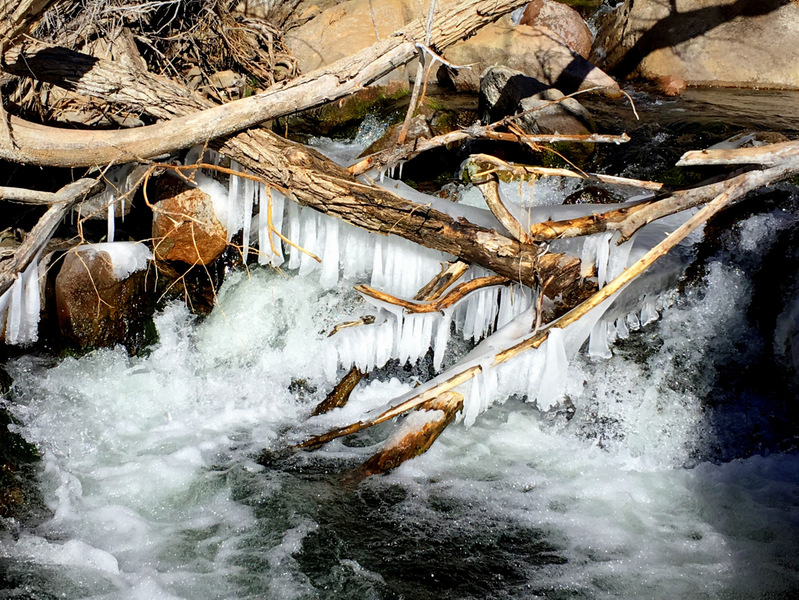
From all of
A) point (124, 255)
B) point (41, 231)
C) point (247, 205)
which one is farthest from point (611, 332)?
point (41, 231)

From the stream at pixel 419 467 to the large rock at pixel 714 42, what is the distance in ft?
13.2

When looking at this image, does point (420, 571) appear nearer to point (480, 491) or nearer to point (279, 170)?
point (480, 491)

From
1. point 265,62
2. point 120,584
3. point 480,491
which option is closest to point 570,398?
point 480,491

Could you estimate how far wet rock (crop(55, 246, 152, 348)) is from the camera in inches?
175

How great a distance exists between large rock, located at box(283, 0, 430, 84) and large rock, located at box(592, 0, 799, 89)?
2705mm

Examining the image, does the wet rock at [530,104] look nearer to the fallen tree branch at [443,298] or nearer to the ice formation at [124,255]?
the fallen tree branch at [443,298]

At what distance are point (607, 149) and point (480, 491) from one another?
345 centimetres

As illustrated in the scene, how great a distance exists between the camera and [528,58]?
760 centimetres

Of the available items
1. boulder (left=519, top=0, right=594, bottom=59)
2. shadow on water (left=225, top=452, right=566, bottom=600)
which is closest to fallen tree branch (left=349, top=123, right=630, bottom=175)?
shadow on water (left=225, top=452, right=566, bottom=600)

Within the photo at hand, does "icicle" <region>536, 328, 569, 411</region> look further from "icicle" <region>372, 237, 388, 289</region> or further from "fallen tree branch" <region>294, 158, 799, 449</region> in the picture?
"icicle" <region>372, 237, 388, 289</region>

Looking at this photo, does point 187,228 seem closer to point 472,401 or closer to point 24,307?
point 24,307

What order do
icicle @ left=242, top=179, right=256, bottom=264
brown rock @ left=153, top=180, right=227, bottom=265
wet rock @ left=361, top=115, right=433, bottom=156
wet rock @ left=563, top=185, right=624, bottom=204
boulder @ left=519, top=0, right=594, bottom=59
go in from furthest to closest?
1. boulder @ left=519, top=0, right=594, bottom=59
2. wet rock @ left=361, top=115, right=433, bottom=156
3. wet rock @ left=563, top=185, right=624, bottom=204
4. brown rock @ left=153, top=180, right=227, bottom=265
5. icicle @ left=242, top=179, right=256, bottom=264

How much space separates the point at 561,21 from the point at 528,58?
4.54 feet

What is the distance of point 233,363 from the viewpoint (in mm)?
4914
